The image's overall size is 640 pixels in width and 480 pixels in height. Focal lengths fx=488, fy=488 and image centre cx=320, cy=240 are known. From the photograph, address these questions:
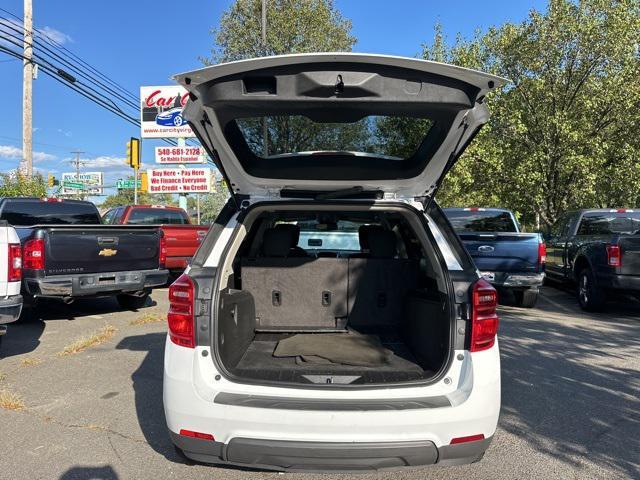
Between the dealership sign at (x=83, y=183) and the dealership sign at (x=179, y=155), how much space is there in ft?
120

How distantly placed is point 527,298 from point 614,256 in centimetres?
163

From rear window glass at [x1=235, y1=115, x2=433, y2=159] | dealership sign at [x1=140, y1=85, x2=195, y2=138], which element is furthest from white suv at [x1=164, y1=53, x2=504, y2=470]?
dealership sign at [x1=140, y1=85, x2=195, y2=138]

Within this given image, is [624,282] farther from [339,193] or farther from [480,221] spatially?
[339,193]

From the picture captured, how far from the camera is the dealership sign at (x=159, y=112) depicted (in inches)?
919

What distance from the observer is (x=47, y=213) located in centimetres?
901

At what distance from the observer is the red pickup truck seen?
441 inches

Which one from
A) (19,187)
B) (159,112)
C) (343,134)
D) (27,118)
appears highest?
(159,112)

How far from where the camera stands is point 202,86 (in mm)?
2598

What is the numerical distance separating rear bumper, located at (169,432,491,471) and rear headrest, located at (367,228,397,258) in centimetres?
210

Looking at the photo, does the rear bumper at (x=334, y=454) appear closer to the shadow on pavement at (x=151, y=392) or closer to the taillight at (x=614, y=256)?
the shadow on pavement at (x=151, y=392)

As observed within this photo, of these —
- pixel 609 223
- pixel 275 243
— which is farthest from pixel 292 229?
pixel 609 223

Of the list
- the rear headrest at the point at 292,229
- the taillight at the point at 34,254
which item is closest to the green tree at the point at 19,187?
the taillight at the point at 34,254

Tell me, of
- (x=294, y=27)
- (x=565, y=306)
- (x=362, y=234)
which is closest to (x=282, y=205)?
(x=362, y=234)

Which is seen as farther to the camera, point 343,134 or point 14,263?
point 343,134
